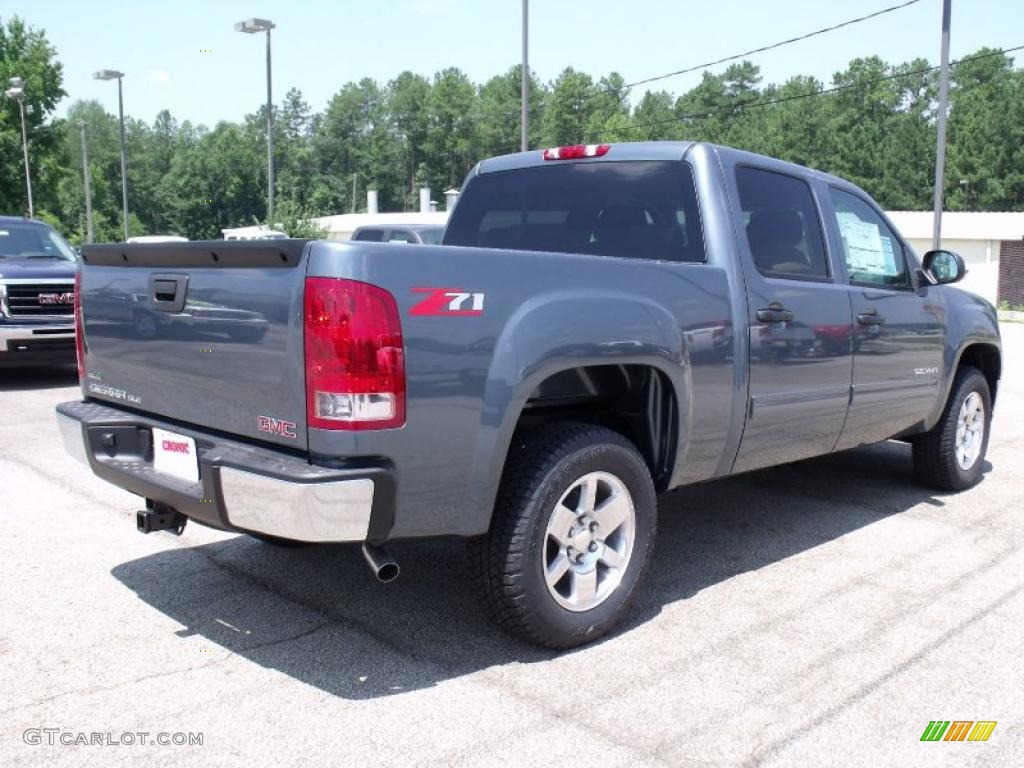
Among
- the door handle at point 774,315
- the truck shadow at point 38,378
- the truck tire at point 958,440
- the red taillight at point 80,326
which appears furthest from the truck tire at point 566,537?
the truck shadow at point 38,378

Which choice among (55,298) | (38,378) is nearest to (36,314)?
(55,298)

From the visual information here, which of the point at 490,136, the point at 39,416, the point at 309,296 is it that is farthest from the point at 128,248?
the point at 490,136

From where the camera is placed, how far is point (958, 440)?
20.5 feet

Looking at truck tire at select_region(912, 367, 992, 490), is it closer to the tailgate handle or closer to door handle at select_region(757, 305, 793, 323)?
door handle at select_region(757, 305, 793, 323)

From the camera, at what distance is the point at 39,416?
8602 millimetres

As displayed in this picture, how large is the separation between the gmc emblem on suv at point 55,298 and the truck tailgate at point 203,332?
7.12 meters

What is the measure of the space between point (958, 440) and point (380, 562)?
4400 mm

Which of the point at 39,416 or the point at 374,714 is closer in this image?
the point at 374,714

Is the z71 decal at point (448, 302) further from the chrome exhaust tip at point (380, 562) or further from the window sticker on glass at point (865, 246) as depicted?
the window sticker on glass at point (865, 246)

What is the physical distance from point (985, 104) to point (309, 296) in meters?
81.4

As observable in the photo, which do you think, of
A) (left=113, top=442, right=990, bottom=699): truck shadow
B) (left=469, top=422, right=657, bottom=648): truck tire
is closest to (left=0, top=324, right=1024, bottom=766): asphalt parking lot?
(left=113, top=442, right=990, bottom=699): truck shadow

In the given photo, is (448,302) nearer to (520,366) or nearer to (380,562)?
(520,366)

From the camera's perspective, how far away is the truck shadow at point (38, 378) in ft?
35.3

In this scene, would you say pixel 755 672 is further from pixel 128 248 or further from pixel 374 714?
pixel 128 248
